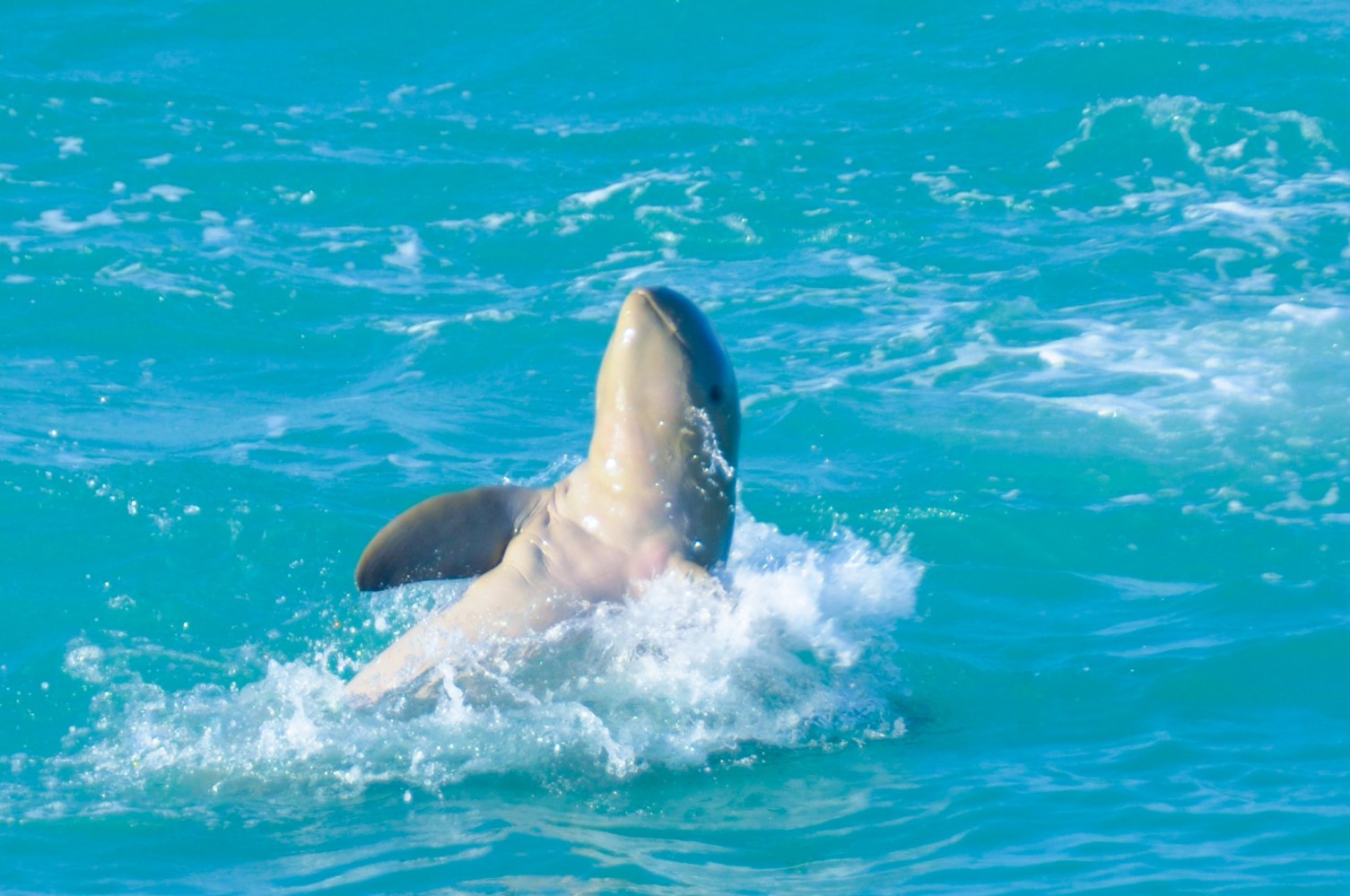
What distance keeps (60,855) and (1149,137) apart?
16112 mm

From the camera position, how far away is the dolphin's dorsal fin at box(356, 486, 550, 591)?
346 inches

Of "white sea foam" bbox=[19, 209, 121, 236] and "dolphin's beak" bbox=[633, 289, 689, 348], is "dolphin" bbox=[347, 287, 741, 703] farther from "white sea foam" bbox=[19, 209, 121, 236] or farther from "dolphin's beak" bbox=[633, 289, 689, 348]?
"white sea foam" bbox=[19, 209, 121, 236]

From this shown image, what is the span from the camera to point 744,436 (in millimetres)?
13484

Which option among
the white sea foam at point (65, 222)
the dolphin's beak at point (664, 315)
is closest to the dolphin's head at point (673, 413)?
the dolphin's beak at point (664, 315)

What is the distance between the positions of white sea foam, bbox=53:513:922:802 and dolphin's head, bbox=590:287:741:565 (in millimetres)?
430

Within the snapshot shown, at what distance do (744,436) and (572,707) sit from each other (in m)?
5.34

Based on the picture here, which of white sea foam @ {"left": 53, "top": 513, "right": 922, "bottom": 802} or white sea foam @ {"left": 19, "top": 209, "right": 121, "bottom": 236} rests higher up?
white sea foam @ {"left": 19, "top": 209, "right": 121, "bottom": 236}

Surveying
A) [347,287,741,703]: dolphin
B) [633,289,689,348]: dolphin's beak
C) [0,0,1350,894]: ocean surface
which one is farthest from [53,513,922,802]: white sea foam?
[633,289,689,348]: dolphin's beak

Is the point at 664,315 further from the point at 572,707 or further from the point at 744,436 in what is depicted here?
the point at 744,436

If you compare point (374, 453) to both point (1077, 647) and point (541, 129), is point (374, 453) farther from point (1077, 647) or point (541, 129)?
point (541, 129)

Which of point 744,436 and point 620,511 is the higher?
point 744,436

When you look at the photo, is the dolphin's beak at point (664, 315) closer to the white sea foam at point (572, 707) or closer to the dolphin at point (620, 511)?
the dolphin at point (620, 511)

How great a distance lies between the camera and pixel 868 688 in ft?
29.9

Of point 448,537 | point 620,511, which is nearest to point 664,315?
point 620,511
